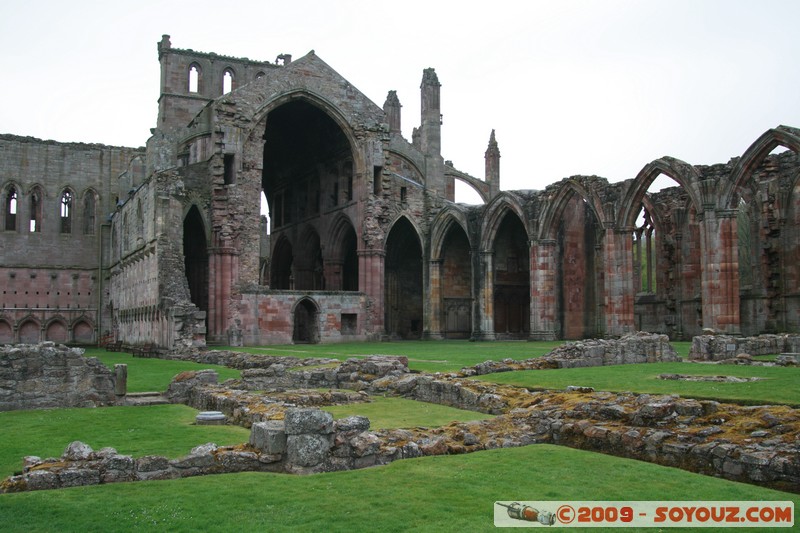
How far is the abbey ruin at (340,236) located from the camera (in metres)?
30.2

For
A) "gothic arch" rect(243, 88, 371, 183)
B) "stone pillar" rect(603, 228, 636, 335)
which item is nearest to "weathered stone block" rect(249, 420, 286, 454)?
"stone pillar" rect(603, 228, 636, 335)

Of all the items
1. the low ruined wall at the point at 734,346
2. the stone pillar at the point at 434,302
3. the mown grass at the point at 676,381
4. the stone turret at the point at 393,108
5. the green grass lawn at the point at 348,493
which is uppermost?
the stone turret at the point at 393,108

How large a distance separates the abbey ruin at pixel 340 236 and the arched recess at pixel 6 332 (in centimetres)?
6

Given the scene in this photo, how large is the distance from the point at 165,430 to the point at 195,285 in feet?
110

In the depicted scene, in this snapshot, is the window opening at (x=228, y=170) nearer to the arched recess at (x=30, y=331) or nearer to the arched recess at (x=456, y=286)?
the arched recess at (x=456, y=286)

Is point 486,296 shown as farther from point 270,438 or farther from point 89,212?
point 270,438

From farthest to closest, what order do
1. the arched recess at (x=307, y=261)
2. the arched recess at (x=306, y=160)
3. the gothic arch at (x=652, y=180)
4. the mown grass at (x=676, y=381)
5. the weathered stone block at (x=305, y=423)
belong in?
the arched recess at (x=307, y=261), the arched recess at (x=306, y=160), the gothic arch at (x=652, y=180), the mown grass at (x=676, y=381), the weathered stone block at (x=305, y=423)

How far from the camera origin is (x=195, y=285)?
4416 centimetres

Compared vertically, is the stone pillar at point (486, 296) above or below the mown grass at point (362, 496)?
above

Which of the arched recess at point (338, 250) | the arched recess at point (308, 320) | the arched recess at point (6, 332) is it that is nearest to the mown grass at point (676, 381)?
the arched recess at point (308, 320)

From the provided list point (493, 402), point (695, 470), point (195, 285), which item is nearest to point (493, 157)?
point (195, 285)

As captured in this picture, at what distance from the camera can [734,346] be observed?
20.0m

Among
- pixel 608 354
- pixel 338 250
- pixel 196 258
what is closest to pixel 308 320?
pixel 338 250

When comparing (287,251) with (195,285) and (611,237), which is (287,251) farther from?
(611,237)
